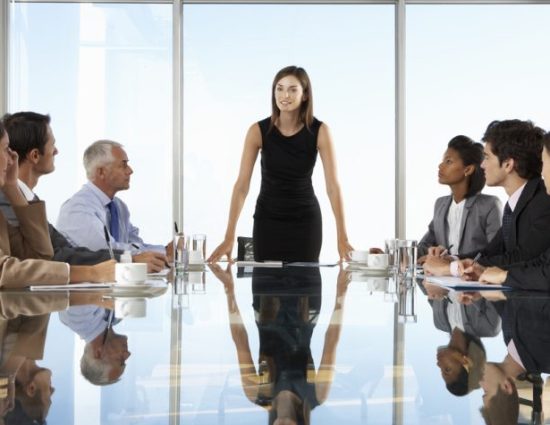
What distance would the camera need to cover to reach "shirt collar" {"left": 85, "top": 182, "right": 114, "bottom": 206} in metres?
3.69

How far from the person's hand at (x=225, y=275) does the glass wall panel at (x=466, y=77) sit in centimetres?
352

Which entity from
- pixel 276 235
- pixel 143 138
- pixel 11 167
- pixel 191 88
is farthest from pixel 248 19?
pixel 11 167

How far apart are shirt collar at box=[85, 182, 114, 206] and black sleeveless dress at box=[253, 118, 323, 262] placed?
75 cm

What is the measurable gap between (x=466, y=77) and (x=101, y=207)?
4.00m

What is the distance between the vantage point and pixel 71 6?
256 inches

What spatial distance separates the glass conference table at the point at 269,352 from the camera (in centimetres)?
82

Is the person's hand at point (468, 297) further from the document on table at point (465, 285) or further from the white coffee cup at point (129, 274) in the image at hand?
the white coffee cup at point (129, 274)

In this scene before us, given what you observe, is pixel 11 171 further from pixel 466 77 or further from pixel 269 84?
pixel 466 77


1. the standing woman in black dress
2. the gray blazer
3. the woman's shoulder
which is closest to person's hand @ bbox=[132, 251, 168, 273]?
the standing woman in black dress

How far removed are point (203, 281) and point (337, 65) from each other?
14.0 feet

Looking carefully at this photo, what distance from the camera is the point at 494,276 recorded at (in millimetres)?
2426

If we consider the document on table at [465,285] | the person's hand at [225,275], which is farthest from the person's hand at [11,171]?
the document on table at [465,285]

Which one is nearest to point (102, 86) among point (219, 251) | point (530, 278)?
point (219, 251)

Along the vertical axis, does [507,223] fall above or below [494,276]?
above
